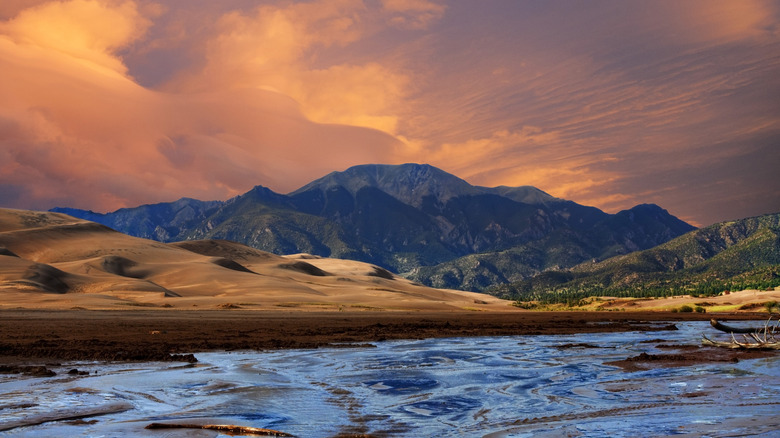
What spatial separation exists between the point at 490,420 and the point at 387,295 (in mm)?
178689

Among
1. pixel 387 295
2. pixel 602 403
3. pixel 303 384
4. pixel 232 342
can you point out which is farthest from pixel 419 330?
pixel 387 295

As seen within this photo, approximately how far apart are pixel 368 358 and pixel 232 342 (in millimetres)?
14965

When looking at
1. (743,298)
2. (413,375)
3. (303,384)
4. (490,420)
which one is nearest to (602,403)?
(490,420)

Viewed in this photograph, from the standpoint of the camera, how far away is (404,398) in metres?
21.5

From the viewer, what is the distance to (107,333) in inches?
1975

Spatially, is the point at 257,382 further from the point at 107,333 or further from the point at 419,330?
the point at 419,330

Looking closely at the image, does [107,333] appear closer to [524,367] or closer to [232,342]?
[232,342]

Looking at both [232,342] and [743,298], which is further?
[743,298]

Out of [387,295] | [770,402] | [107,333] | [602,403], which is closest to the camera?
[770,402]

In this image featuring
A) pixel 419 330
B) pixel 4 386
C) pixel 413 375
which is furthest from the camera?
pixel 419 330

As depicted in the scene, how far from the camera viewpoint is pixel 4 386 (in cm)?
2219

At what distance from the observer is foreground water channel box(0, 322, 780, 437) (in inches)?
612

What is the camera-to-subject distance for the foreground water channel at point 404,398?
15539 mm

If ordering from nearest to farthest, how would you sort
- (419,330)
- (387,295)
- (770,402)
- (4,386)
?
(770,402)
(4,386)
(419,330)
(387,295)
